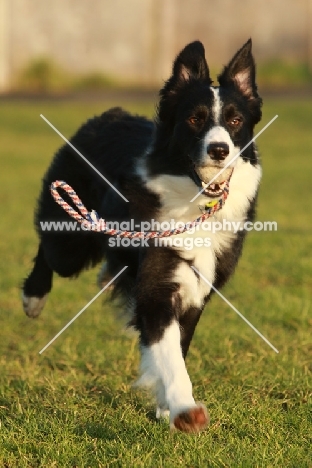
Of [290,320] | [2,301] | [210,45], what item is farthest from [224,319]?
[210,45]

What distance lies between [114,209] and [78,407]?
1170mm

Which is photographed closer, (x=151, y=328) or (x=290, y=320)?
(x=151, y=328)

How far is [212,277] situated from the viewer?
4.54 metres

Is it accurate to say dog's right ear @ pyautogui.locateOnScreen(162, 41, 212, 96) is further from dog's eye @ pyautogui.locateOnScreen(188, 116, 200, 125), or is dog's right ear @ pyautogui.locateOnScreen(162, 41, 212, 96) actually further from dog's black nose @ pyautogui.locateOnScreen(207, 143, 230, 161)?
dog's black nose @ pyautogui.locateOnScreen(207, 143, 230, 161)

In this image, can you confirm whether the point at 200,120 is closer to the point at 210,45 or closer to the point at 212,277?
the point at 212,277

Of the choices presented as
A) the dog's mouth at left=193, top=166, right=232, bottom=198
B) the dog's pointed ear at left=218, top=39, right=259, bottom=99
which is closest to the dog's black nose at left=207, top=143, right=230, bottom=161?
the dog's mouth at left=193, top=166, right=232, bottom=198

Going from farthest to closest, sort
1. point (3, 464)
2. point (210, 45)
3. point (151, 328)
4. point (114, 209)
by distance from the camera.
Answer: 1. point (210, 45)
2. point (114, 209)
3. point (151, 328)
4. point (3, 464)

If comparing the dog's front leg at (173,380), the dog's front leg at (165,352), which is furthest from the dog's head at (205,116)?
the dog's front leg at (173,380)

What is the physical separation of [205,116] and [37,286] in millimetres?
2414

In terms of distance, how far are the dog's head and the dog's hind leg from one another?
1940mm

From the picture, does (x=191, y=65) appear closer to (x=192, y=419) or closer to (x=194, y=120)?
(x=194, y=120)

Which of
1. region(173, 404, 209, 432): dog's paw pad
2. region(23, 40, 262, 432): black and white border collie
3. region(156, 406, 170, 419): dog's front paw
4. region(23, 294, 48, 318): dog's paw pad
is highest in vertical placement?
region(23, 40, 262, 432): black and white border collie

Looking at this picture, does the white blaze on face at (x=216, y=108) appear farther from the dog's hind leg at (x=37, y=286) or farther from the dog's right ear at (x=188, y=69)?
the dog's hind leg at (x=37, y=286)

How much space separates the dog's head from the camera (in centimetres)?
420
